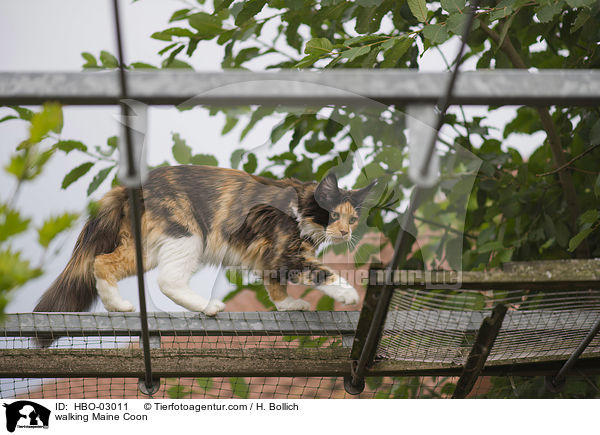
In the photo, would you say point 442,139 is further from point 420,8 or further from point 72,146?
point 72,146

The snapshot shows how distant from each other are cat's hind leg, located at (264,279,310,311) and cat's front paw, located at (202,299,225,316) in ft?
0.42

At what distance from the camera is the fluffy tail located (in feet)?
3.95

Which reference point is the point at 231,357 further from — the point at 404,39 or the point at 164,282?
the point at 404,39

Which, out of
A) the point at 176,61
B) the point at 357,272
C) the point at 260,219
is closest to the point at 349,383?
the point at 357,272

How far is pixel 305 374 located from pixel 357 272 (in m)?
0.26

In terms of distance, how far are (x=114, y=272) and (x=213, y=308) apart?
0.65ft

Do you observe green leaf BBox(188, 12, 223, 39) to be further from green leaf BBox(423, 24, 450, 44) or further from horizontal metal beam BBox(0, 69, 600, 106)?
horizontal metal beam BBox(0, 69, 600, 106)

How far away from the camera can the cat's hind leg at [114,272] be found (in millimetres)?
1166

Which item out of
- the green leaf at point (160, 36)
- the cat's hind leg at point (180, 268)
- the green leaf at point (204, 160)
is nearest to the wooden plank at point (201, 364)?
the cat's hind leg at point (180, 268)

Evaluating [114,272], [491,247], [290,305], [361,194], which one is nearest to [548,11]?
[361,194]

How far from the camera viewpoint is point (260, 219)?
50.9 inches

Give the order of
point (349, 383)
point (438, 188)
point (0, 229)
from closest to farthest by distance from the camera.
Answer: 1. point (0, 229)
2. point (349, 383)
3. point (438, 188)

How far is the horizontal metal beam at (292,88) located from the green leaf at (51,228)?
0.27m
